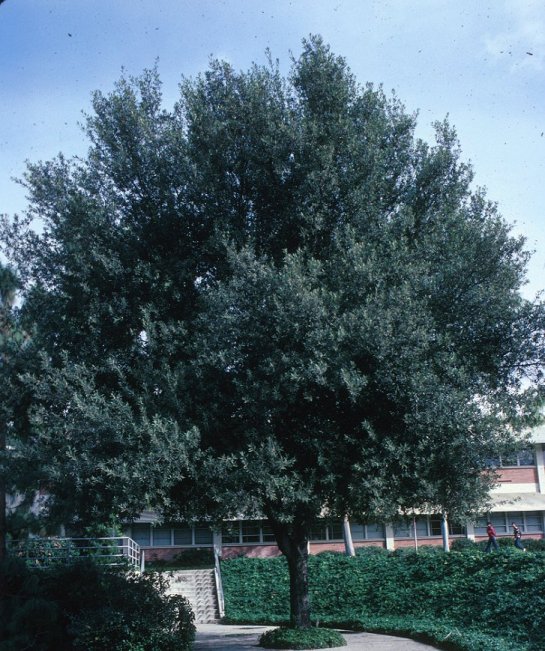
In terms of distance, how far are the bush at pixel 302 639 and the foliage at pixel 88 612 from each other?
2.09 meters

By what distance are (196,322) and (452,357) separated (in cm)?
443

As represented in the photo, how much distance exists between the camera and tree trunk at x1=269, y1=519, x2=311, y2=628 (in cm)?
1645

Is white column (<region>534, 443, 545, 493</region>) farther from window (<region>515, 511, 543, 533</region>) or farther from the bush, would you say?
the bush

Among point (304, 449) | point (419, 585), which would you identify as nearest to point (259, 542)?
point (419, 585)

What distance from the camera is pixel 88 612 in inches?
547

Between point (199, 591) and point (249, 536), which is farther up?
point (249, 536)

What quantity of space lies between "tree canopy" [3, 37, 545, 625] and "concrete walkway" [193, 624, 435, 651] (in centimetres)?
146

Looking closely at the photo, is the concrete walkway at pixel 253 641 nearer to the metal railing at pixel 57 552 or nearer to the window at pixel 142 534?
the metal railing at pixel 57 552

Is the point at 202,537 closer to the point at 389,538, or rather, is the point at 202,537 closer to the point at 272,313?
the point at 389,538

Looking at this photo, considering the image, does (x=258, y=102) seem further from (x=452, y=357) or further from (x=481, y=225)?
(x=452, y=357)

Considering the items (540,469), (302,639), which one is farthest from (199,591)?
(540,469)

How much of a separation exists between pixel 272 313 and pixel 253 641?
30.7 feet

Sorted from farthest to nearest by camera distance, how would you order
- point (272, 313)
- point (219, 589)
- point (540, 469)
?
point (540, 469), point (219, 589), point (272, 313)

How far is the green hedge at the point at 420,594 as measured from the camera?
51.9 ft
